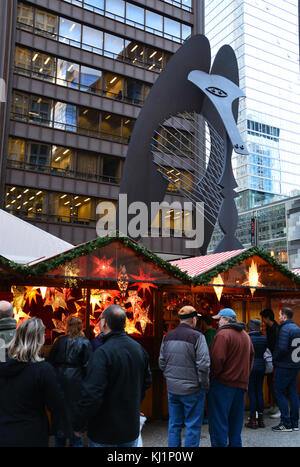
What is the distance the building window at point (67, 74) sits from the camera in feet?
98.3

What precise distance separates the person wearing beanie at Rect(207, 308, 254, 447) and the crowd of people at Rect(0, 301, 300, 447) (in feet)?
0.04

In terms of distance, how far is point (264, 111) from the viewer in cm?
10469

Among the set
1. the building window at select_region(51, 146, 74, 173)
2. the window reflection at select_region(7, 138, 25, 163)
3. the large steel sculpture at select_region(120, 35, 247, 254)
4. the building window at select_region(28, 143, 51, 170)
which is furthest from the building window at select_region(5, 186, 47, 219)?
the large steel sculpture at select_region(120, 35, 247, 254)

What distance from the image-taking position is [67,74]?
99.1 ft

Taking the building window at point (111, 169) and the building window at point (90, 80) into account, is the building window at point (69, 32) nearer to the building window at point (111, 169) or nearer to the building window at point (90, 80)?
the building window at point (90, 80)

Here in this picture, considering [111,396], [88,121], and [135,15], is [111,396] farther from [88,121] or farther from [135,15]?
[135,15]

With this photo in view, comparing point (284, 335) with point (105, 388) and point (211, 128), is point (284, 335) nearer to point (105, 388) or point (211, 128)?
point (105, 388)

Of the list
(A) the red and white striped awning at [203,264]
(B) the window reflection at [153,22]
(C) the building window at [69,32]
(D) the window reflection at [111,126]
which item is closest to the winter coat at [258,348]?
(A) the red and white striped awning at [203,264]

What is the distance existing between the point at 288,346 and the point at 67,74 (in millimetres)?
26980

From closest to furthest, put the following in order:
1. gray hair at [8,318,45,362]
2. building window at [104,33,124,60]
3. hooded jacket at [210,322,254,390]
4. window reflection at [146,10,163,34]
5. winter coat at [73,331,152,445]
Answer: gray hair at [8,318,45,362] → winter coat at [73,331,152,445] → hooded jacket at [210,322,254,390] → building window at [104,33,124,60] → window reflection at [146,10,163,34]

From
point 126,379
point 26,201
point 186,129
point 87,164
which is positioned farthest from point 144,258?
point 87,164

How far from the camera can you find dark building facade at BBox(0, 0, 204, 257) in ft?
93.0

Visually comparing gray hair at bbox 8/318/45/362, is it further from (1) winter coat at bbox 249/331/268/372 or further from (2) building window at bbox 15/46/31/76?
(2) building window at bbox 15/46/31/76

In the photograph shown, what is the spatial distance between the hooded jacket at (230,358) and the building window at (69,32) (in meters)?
29.0
